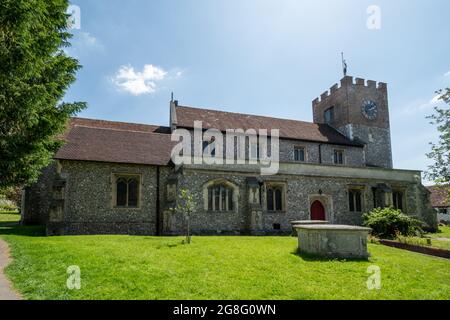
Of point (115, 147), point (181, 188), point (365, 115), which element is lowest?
point (181, 188)

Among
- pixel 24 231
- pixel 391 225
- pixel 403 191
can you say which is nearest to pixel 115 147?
pixel 24 231

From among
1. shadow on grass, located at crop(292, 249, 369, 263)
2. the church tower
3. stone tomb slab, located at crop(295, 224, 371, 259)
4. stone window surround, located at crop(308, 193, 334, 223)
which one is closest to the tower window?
the church tower

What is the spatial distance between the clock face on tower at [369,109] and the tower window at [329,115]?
296 cm

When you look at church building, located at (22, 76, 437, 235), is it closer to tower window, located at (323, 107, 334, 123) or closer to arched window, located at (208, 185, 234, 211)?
arched window, located at (208, 185, 234, 211)

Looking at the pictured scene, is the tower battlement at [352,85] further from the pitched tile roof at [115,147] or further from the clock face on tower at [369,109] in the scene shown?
the pitched tile roof at [115,147]

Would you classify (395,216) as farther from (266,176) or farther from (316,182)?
(266,176)

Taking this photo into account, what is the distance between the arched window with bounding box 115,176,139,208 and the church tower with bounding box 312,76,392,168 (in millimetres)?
20829

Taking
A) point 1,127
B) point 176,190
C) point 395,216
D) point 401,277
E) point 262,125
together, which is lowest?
point 401,277

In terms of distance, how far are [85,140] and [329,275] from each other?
1636 centimetres

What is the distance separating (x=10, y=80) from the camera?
8.92 metres

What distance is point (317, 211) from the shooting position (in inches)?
796

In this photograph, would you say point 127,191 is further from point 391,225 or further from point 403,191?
point 403,191

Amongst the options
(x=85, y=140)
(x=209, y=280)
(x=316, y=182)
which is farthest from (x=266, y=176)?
(x=209, y=280)

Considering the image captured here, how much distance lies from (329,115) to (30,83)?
28285 mm
